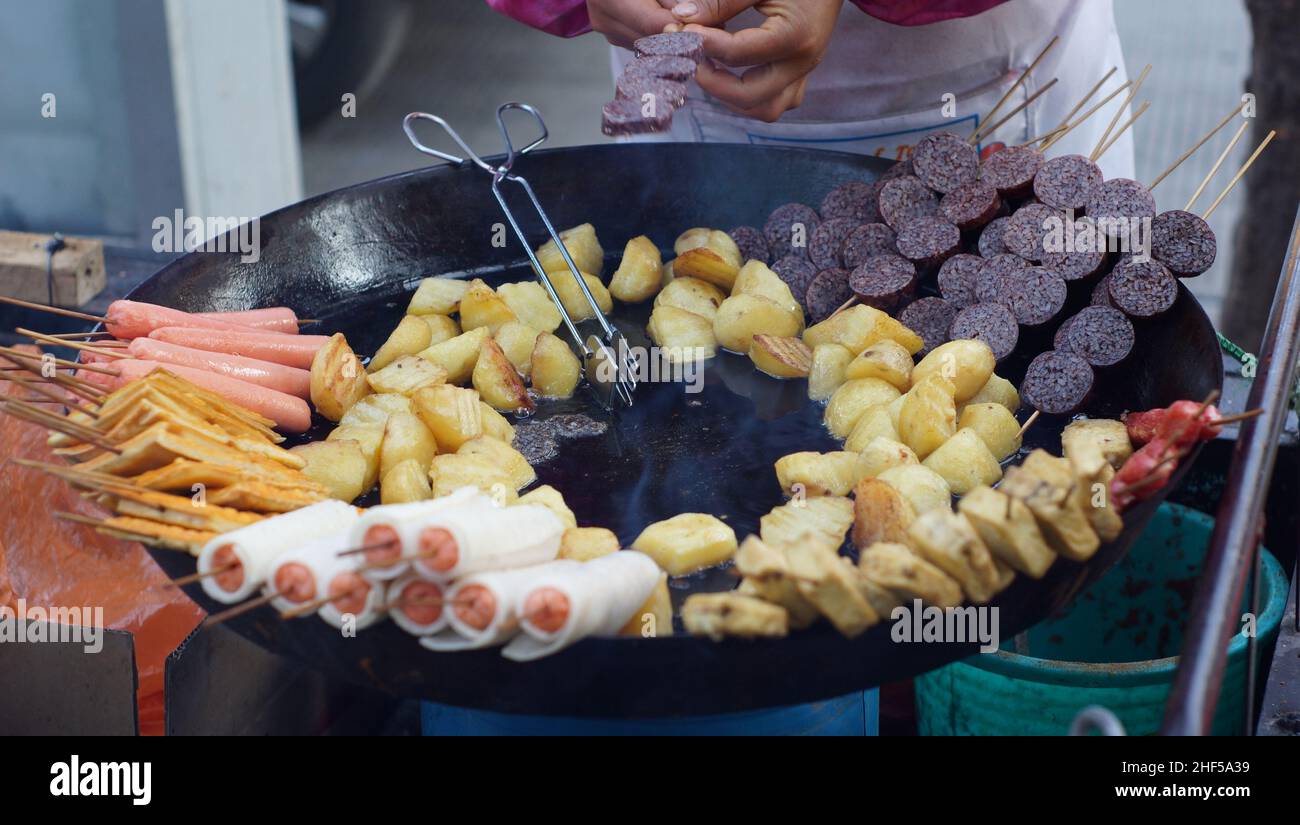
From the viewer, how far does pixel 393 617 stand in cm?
185

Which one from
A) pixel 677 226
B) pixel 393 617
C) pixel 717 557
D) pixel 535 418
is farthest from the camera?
pixel 677 226

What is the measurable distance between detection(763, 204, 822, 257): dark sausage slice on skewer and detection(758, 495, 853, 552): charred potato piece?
1181mm

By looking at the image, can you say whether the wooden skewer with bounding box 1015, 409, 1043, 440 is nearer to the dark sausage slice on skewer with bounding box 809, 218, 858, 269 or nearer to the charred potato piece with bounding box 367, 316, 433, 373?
the dark sausage slice on skewer with bounding box 809, 218, 858, 269

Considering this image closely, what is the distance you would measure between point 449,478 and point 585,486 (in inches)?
12.2

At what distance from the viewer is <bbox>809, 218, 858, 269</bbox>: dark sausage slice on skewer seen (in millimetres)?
3326

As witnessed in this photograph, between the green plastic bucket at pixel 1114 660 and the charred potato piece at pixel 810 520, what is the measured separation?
0.64 m

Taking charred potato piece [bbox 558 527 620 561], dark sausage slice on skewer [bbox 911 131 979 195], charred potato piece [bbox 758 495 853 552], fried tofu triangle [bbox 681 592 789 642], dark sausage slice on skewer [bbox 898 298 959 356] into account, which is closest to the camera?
fried tofu triangle [bbox 681 592 789 642]

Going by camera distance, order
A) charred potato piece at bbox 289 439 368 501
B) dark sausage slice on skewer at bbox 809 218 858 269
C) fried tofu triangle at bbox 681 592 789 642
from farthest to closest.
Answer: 1. dark sausage slice on skewer at bbox 809 218 858 269
2. charred potato piece at bbox 289 439 368 501
3. fried tofu triangle at bbox 681 592 789 642

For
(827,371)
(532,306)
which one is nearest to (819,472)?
(827,371)

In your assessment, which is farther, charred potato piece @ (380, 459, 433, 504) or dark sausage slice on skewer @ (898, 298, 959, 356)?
dark sausage slice on skewer @ (898, 298, 959, 356)

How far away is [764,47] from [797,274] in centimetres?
67

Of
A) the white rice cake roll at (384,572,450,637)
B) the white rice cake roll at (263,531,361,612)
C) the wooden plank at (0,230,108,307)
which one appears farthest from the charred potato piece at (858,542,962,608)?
the wooden plank at (0,230,108,307)
